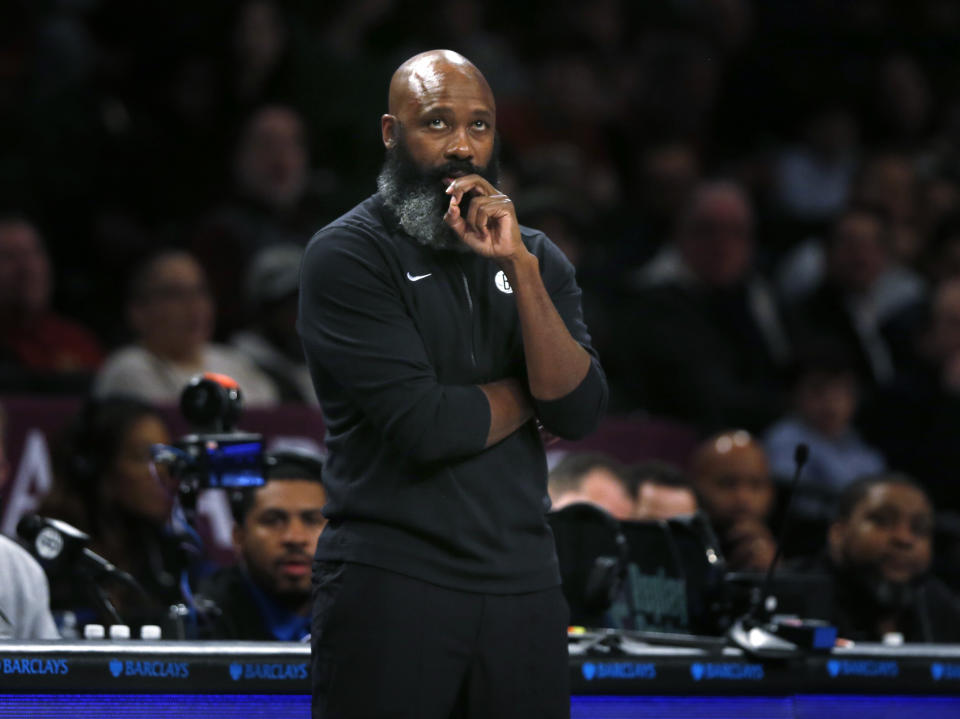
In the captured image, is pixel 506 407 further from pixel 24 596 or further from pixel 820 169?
pixel 820 169

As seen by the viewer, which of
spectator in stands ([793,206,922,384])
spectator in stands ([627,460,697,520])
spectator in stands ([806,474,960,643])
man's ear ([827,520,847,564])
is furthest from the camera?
spectator in stands ([793,206,922,384])

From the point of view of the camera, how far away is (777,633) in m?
4.14

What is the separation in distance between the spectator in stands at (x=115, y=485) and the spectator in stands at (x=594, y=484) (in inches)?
53.7

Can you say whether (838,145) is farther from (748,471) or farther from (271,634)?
(271,634)

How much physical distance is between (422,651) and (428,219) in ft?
2.51

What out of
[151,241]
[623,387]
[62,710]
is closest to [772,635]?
[62,710]

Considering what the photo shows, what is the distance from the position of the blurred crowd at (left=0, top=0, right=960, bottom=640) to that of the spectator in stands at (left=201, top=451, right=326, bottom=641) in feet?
6.42

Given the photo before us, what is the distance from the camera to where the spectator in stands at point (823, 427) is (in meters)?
7.78

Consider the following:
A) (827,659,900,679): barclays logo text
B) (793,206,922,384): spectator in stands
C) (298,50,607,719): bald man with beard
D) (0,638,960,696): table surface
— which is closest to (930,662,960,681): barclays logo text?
(0,638,960,696): table surface

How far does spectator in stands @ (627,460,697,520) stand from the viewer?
602 centimetres

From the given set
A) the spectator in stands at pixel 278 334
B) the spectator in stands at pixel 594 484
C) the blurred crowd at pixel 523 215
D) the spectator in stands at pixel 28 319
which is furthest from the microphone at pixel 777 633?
the spectator in stands at pixel 28 319

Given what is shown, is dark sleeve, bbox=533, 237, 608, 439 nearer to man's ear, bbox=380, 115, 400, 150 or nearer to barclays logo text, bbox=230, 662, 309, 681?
man's ear, bbox=380, 115, 400, 150

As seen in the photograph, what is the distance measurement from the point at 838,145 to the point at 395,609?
8.36 metres

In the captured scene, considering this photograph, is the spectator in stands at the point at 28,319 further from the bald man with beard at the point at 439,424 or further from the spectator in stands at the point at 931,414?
the bald man with beard at the point at 439,424
